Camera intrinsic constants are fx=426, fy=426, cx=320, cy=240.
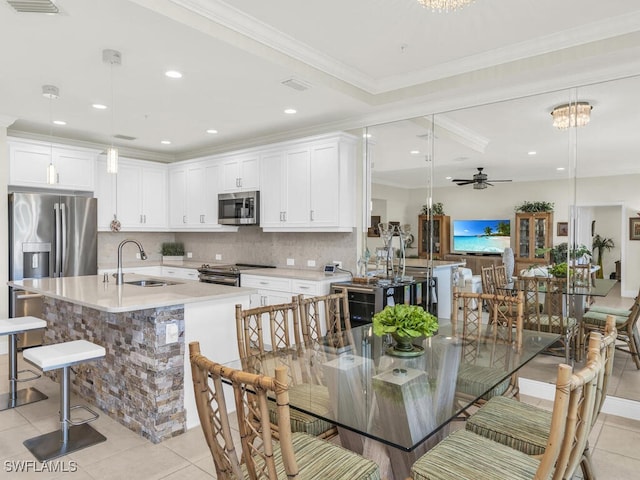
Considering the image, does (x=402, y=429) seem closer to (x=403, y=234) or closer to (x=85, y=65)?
(x=403, y=234)

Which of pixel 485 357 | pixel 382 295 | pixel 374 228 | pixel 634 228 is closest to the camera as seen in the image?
pixel 485 357

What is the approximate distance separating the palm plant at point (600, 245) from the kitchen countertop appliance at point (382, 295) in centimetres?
143

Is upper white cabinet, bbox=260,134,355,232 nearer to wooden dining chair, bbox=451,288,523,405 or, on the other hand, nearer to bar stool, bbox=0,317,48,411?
wooden dining chair, bbox=451,288,523,405

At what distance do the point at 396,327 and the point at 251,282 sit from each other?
315 cm

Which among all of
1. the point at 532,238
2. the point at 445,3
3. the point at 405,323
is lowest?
the point at 405,323

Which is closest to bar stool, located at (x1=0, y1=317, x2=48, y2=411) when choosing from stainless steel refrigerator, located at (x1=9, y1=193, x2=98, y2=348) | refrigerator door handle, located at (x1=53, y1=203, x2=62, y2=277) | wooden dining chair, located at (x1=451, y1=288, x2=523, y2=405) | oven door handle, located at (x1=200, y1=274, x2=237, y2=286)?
stainless steel refrigerator, located at (x1=9, y1=193, x2=98, y2=348)

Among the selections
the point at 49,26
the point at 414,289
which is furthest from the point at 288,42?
the point at 414,289

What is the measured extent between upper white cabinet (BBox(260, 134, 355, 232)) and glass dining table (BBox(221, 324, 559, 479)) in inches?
84.5

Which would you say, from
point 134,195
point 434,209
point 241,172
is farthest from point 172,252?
point 434,209

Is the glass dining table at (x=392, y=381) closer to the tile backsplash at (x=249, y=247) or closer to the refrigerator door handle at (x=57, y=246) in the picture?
the tile backsplash at (x=249, y=247)

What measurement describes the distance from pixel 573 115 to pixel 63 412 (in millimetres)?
4275

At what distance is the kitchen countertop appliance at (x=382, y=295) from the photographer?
4145 millimetres

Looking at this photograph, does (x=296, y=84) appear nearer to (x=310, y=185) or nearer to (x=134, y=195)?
(x=310, y=185)

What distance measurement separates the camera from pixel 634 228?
3.22 metres
